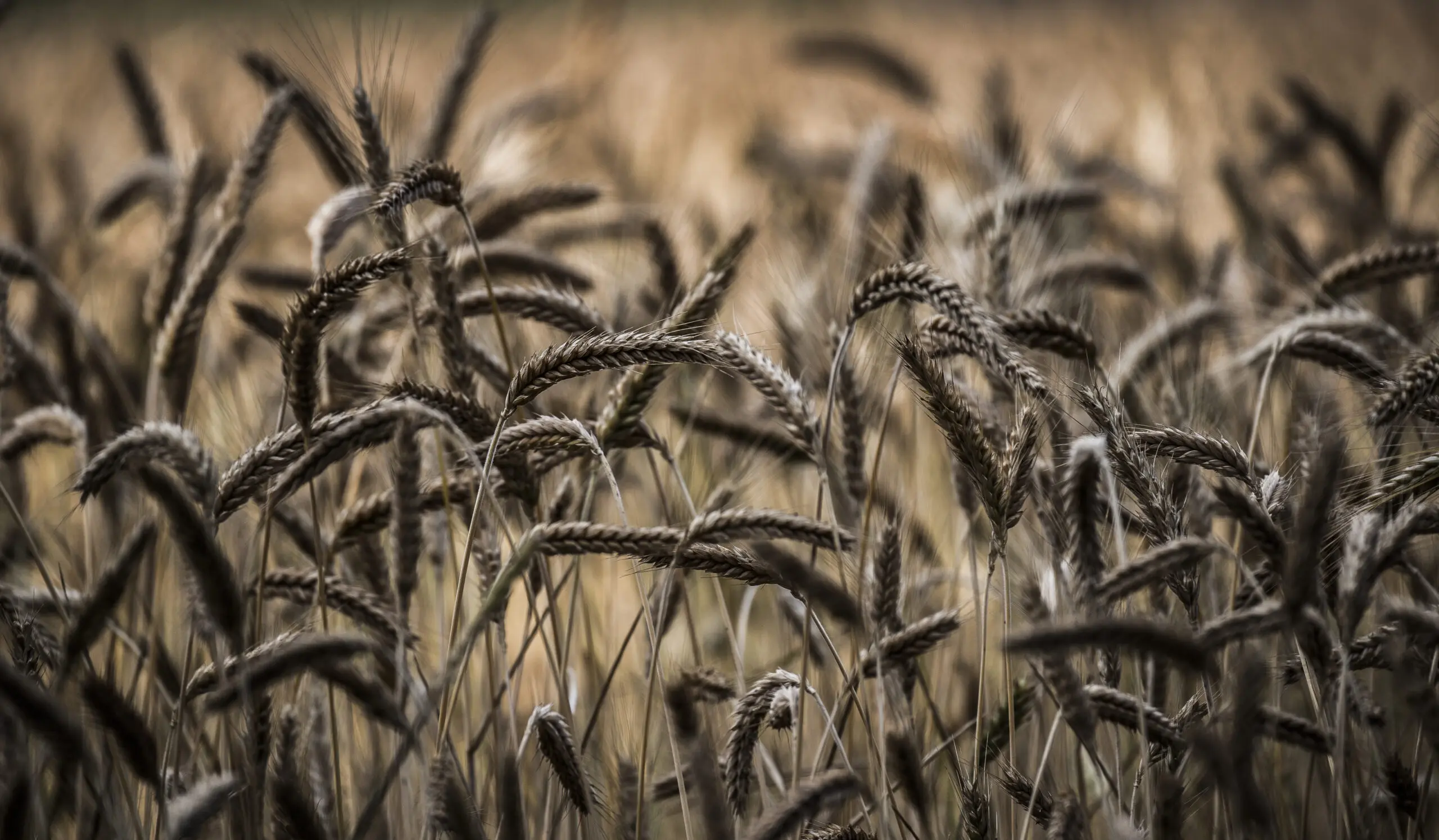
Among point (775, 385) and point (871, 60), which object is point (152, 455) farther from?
point (871, 60)

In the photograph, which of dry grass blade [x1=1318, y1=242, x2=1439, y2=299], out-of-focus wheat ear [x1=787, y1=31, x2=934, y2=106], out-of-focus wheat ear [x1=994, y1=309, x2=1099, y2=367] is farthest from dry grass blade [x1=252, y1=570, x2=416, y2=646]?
out-of-focus wheat ear [x1=787, y1=31, x2=934, y2=106]

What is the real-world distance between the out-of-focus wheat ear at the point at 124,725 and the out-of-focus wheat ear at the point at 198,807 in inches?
2.3

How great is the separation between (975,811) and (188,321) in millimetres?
Answer: 1646

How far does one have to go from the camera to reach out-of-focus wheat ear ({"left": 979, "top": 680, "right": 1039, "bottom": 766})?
1.60m

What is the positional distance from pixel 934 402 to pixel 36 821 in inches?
60.9

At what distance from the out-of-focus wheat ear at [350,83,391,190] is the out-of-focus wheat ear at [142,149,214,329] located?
2.71ft

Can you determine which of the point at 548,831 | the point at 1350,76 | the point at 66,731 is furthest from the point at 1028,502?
the point at 1350,76

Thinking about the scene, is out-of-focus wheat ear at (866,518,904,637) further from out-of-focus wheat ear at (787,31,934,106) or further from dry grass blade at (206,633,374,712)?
out-of-focus wheat ear at (787,31,934,106)

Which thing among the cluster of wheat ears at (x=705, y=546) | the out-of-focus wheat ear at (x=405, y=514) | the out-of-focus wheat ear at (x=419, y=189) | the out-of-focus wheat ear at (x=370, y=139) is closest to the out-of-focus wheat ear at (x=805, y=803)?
the cluster of wheat ears at (x=705, y=546)

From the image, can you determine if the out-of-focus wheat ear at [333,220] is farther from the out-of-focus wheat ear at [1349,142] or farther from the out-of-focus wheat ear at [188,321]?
the out-of-focus wheat ear at [1349,142]

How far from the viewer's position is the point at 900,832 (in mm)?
1612

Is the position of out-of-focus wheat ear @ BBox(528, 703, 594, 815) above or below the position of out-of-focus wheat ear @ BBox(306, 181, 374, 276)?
below

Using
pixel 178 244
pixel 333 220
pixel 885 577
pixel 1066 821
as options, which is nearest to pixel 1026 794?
pixel 1066 821

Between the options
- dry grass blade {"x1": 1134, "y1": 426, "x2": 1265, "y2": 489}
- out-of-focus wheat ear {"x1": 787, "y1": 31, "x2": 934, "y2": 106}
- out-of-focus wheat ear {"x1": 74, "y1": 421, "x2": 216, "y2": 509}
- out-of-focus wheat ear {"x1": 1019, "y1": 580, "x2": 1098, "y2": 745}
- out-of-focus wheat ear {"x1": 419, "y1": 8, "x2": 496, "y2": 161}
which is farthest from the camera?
out-of-focus wheat ear {"x1": 787, "y1": 31, "x2": 934, "y2": 106}
